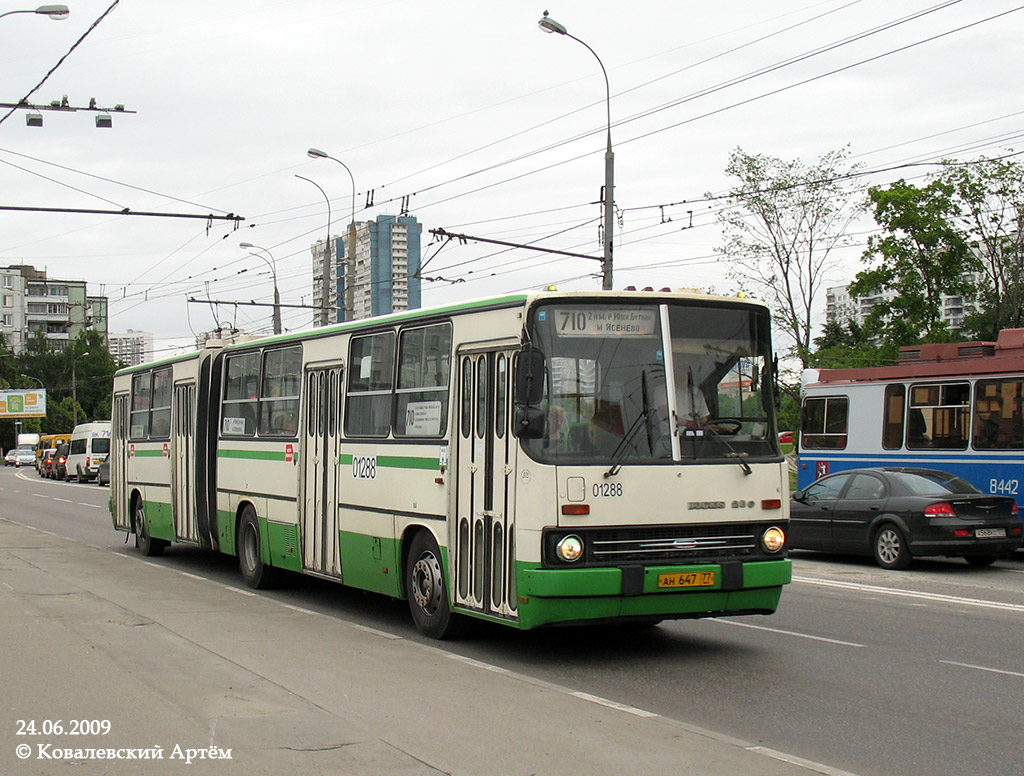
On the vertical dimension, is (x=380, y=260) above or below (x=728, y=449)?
above

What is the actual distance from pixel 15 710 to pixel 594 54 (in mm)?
22665

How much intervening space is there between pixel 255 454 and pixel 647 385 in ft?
22.4

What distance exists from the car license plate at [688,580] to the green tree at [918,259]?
3332 centimetres

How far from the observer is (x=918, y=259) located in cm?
4116

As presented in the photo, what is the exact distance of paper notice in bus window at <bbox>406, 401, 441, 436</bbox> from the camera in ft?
34.2

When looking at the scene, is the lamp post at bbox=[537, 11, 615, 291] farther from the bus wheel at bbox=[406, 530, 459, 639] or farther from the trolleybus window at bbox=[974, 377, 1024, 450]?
the bus wheel at bbox=[406, 530, 459, 639]

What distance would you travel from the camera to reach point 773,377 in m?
9.96

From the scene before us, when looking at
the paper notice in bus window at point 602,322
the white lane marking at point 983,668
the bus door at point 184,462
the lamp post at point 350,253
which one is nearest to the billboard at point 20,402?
the lamp post at point 350,253

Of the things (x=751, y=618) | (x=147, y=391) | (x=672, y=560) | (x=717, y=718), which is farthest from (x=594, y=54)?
(x=717, y=718)

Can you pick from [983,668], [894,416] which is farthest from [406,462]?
[894,416]

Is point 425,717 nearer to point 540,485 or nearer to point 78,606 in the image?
point 540,485

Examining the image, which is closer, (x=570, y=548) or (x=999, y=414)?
(x=570, y=548)

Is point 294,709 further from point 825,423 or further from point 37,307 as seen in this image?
point 37,307

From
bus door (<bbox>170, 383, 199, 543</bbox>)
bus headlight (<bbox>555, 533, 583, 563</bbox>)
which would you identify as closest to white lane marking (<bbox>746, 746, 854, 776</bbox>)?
bus headlight (<bbox>555, 533, 583, 563</bbox>)
